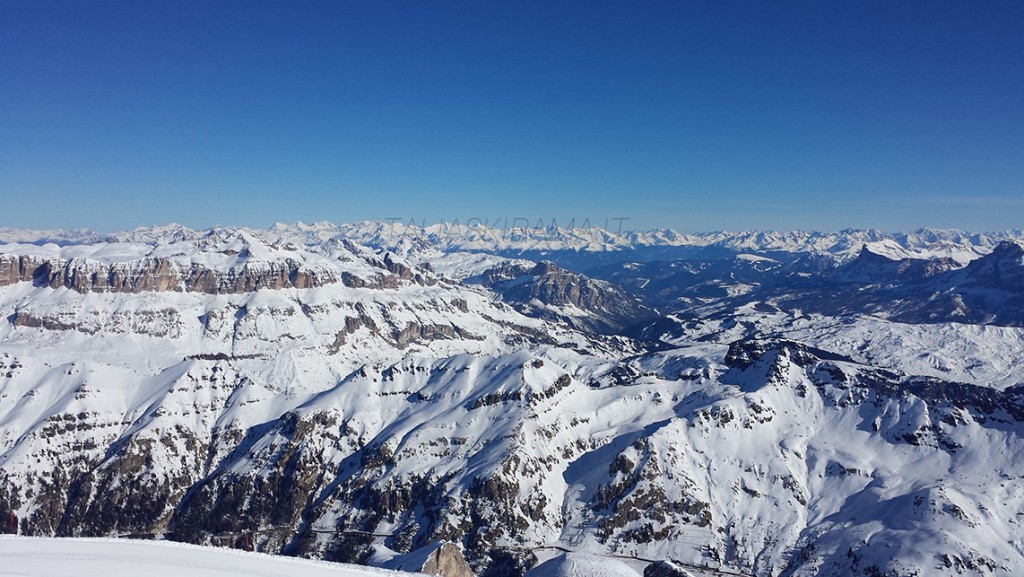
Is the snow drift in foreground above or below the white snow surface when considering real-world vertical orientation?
above

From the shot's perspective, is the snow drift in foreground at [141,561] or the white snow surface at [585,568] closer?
the snow drift in foreground at [141,561]

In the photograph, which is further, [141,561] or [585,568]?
[585,568]

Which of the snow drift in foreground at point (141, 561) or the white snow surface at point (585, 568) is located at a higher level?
the snow drift in foreground at point (141, 561)

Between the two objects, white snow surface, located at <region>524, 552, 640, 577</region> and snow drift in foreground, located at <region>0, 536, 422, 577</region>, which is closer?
snow drift in foreground, located at <region>0, 536, 422, 577</region>

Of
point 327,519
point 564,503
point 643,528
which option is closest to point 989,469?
point 643,528

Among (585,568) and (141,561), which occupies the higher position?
(141,561)

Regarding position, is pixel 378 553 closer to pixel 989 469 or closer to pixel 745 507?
pixel 745 507

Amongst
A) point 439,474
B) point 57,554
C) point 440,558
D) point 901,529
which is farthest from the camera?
point 439,474

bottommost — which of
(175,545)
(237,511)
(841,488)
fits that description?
(237,511)
